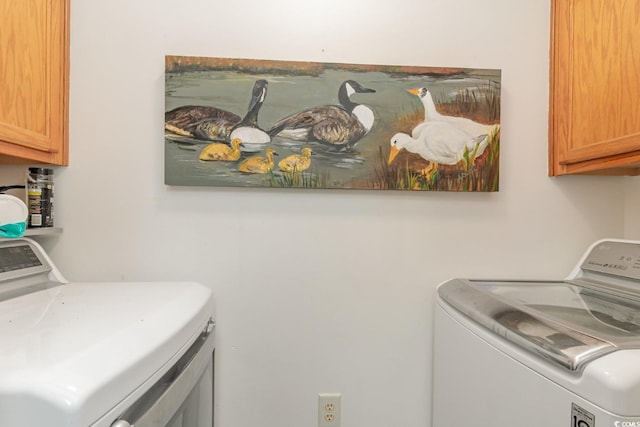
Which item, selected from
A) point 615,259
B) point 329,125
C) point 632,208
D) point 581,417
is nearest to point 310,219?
point 329,125

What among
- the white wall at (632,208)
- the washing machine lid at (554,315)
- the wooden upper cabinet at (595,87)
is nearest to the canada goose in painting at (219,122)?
the washing machine lid at (554,315)

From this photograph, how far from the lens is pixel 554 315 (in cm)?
83

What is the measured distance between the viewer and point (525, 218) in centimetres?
132

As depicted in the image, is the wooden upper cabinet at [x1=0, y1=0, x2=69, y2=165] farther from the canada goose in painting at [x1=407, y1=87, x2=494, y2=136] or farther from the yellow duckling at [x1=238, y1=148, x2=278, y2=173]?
the canada goose in painting at [x1=407, y1=87, x2=494, y2=136]

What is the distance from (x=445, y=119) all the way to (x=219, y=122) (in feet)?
2.58

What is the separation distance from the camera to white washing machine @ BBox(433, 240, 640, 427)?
58 centimetres

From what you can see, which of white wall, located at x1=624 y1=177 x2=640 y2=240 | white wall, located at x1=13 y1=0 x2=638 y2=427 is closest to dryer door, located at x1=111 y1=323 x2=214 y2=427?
white wall, located at x1=13 y1=0 x2=638 y2=427

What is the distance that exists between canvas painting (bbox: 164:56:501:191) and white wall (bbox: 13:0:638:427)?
7cm

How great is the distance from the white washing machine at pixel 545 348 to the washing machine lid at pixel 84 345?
71 centimetres

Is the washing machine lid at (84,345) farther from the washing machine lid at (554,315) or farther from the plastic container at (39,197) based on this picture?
the washing machine lid at (554,315)

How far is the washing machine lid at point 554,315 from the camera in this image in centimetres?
64

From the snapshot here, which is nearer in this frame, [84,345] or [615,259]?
[84,345]

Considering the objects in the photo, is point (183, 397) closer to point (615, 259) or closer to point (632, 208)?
point (615, 259)

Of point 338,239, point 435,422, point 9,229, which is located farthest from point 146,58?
point 435,422
